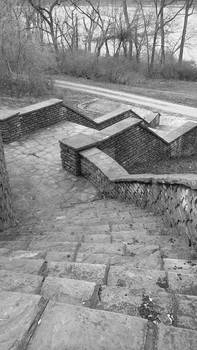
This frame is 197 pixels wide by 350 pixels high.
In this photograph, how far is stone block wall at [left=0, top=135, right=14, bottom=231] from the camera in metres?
4.89

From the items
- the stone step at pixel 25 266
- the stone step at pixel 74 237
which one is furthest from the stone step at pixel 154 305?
the stone step at pixel 74 237

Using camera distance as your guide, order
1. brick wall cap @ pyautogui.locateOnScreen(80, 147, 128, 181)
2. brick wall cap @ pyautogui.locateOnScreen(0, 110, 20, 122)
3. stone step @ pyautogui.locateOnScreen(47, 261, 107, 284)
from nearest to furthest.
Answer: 1. stone step @ pyautogui.locateOnScreen(47, 261, 107, 284)
2. brick wall cap @ pyautogui.locateOnScreen(80, 147, 128, 181)
3. brick wall cap @ pyautogui.locateOnScreen(0, 110, 20, 122)

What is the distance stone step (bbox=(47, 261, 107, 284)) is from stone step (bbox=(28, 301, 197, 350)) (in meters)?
0.92

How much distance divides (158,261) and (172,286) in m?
0.73

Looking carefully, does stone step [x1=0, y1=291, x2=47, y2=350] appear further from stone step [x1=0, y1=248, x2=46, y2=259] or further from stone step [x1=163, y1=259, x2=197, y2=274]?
stone step [x1=0, y1=248, x2=46, y2=259]

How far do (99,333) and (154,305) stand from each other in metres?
0.54

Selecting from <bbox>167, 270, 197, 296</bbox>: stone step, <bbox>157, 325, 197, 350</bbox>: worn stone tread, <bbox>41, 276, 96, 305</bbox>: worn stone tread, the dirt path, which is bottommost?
the dirt path

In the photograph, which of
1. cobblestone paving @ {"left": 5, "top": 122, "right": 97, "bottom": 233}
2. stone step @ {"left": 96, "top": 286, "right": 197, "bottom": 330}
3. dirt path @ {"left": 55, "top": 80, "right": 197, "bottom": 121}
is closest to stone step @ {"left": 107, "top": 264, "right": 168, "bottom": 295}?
stone step @ {"left": 96, "top": 286, "right": 197, "bottom": 330}

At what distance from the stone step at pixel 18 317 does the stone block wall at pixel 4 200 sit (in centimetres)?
319

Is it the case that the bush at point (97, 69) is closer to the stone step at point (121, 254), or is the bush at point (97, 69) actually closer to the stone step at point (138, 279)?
the stone step at point (121, 254)

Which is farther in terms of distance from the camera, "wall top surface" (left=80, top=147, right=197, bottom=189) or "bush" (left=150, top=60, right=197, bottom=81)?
"bush" (left=150, top=60, right=197, bottom=81)

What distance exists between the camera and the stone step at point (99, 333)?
150cm

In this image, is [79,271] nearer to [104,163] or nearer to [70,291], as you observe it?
[70,291]

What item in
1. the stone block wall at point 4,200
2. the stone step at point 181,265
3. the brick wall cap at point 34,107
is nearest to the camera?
the stone step at point 181,265
